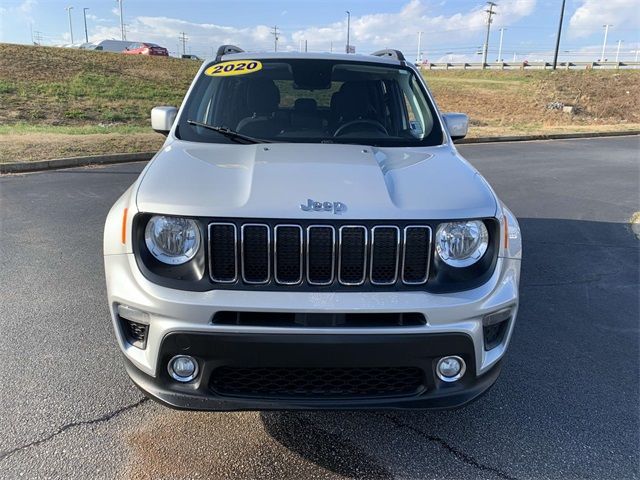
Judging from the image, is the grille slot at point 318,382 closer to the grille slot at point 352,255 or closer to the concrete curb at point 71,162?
the grille slot at point 352,255

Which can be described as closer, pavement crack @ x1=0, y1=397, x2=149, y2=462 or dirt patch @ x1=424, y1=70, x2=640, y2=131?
pavement crack @ x1=0, y1=397, x2=149, y2=462

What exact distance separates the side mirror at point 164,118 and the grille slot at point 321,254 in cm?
200

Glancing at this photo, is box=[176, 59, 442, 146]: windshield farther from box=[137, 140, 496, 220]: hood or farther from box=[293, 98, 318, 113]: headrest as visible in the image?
box=[137, 140, 496, 220]: hood

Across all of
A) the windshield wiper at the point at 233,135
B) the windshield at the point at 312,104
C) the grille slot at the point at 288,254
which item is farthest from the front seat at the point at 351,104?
the grille slot at the point at 288,254

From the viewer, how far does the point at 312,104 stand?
3828mm

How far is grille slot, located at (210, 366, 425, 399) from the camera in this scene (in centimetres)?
231

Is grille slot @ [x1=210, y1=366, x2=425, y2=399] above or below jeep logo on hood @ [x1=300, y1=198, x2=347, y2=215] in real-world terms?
below

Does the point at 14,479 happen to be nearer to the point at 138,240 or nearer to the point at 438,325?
the point at 138,240

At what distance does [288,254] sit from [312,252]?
4.1 inches

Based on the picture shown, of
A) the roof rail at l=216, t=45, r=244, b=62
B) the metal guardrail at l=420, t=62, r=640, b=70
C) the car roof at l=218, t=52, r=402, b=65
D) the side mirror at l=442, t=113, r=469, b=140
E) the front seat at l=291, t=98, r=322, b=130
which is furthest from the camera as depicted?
the metal guardrail at l=420, t=62, r=640, b=70

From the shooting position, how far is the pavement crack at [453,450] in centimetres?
254

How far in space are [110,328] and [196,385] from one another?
185 centimetres

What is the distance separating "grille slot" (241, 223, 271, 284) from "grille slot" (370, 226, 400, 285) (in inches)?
18.0

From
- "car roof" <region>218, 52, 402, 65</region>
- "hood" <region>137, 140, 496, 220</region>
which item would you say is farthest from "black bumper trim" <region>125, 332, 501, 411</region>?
"car roof" <region>218, 52, 402, 65</region>
